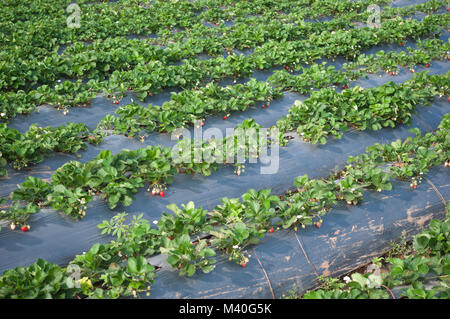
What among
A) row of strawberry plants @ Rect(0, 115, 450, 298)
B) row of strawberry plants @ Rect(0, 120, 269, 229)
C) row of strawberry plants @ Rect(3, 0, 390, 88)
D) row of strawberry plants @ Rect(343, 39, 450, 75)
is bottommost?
row of strawberry plants @ Rect(0, 115, 450, 298)

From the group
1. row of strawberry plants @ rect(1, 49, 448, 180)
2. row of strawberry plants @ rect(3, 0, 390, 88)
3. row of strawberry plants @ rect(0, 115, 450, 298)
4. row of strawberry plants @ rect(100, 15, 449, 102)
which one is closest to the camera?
row of strawberry plants @ rect(0, 115, 450, 298)

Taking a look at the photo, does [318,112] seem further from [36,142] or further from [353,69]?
[36,142]

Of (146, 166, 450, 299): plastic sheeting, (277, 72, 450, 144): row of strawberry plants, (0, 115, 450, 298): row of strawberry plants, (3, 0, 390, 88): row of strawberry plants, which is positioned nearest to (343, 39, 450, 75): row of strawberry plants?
(277, 72, 450, 144): row of strawberry plants

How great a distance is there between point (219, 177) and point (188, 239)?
1438 millimetres

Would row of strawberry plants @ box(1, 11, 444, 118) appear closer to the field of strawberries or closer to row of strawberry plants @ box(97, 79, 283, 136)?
the field of strawberries

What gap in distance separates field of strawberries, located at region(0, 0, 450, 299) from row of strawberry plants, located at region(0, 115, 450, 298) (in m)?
0.02

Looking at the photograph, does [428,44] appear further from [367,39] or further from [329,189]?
[329,189]

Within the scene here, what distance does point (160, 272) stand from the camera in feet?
11.5

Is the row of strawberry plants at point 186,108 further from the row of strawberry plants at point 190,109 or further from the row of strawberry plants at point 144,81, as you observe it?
the row of strawberry plants at point 144,81

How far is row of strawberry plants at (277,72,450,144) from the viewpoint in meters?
5.69

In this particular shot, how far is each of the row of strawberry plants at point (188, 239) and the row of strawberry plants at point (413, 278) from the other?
0.07ft

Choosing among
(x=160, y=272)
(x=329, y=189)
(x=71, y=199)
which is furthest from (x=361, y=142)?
(x=71, y=199)

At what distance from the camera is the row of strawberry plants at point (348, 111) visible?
5.69 m

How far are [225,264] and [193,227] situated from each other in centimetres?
51
